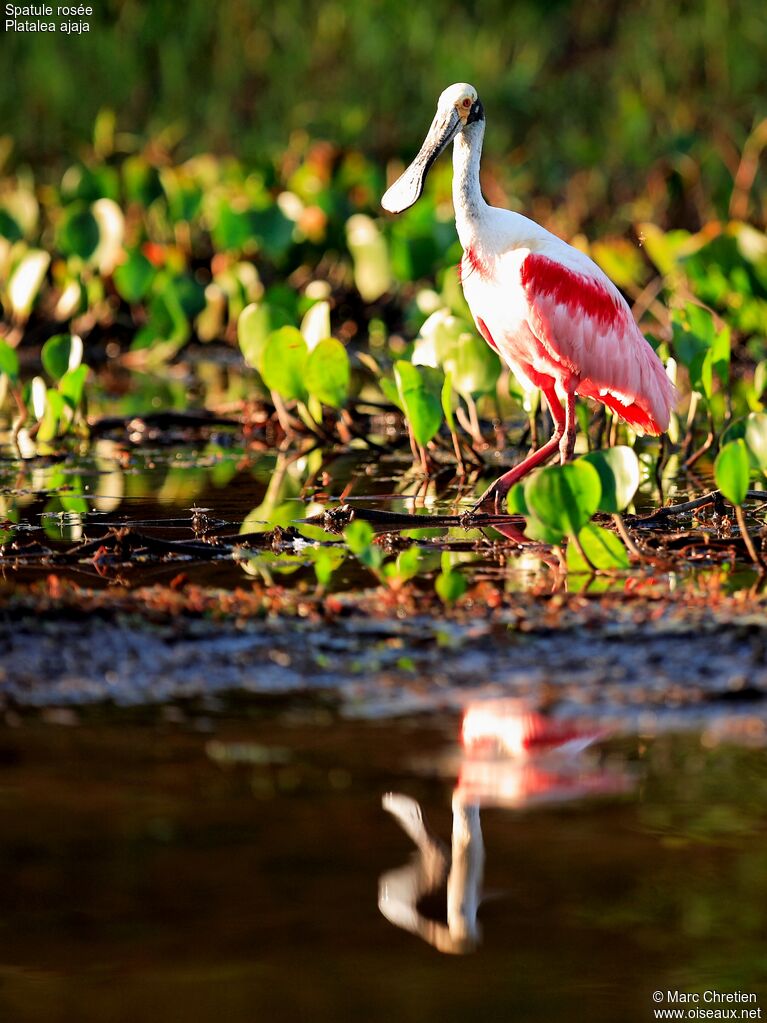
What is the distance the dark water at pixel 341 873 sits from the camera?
254 cm

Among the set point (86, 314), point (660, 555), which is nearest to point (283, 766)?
point (660, 555)

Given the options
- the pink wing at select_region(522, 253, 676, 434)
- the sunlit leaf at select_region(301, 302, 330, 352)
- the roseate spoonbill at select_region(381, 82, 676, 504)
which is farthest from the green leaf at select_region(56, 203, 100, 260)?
the pink wing at select_region(522, 253, 676, 434)

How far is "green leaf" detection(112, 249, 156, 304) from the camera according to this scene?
32.8 ft

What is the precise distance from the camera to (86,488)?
640cm

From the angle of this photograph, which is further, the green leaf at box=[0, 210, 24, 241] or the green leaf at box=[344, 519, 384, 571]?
the green leaf at box=[0, 210, 24, 241]

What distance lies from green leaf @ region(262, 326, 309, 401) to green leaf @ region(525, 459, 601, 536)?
2075 millimetres

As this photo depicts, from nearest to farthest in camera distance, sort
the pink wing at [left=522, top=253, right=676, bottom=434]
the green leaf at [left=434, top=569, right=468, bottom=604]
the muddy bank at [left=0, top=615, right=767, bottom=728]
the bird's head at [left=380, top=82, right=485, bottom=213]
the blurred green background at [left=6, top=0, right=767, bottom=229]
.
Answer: the muddy bank at [left=0, top=615, right=767, bottom=728]
the green leaf at [left=434, top=569, right=468, bottom=604]
the pink wing at [left=522, top=253, right=676, bottom=434]
the bird's head at [left=380, top=82, right=485, bottom=213]
the blurred green background at [left=6, top=0, right=767, bottom=229]

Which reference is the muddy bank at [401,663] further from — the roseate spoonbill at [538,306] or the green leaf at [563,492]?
the roseate spoonbill at [538,306]

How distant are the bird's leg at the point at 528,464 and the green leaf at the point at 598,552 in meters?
0.96

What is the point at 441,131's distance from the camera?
6086 millimetres

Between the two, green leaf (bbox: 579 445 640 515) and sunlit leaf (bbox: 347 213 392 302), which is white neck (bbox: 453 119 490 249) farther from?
sunlit leaf (bbox: 347 213 392 302)

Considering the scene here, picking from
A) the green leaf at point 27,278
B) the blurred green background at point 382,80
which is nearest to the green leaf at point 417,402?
the green leaf at point 27,278

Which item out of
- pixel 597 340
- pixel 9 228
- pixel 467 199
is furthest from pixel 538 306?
pixel 9 228

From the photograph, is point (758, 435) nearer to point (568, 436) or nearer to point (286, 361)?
point (568, 436)
